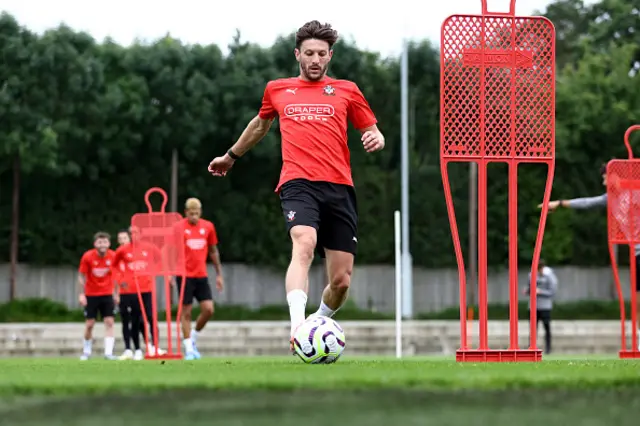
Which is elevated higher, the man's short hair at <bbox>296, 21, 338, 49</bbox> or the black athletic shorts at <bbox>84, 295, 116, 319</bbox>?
the man's short hair at <bbox>296, 21, 338, 49</bbox>

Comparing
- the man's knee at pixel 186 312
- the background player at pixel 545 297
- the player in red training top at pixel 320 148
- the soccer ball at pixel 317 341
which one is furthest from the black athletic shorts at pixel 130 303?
the soccer ball at pixel 317 341

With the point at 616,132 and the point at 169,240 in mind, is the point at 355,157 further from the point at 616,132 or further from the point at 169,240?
the point at 169,240

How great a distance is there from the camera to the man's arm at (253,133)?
33.4 ft

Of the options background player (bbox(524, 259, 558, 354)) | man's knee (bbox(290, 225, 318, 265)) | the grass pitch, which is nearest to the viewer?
the grass pitch

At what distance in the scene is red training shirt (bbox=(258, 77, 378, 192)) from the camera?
948 cm

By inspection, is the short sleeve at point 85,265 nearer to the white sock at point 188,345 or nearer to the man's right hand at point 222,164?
the white sock at point 188,345

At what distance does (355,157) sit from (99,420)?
38.3 metres

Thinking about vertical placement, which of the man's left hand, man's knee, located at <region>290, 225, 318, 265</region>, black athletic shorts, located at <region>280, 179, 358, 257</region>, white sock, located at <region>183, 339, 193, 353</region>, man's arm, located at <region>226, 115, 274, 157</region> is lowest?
white sock, located at <region>183, 339, 193, 353</region>

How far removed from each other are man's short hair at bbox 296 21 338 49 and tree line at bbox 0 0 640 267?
94.1 ft

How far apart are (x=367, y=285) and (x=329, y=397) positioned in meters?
37.7

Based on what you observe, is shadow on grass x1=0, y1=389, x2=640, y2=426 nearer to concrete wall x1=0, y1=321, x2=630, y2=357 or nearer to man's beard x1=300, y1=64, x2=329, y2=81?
man's beard x1=300, y1=64, x2=329, y2=81

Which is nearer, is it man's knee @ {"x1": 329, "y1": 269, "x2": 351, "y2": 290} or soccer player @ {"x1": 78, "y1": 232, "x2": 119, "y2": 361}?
man's knee @ {"x1": 329, "y1": 269, "x2": 351, "y2": 290}

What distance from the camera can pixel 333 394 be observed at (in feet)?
19.2

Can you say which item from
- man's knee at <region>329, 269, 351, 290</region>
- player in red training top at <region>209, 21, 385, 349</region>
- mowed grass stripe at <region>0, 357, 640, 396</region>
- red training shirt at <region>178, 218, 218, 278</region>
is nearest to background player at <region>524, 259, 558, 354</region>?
red training shirt at <region>178, 218, 218, 278</region>
